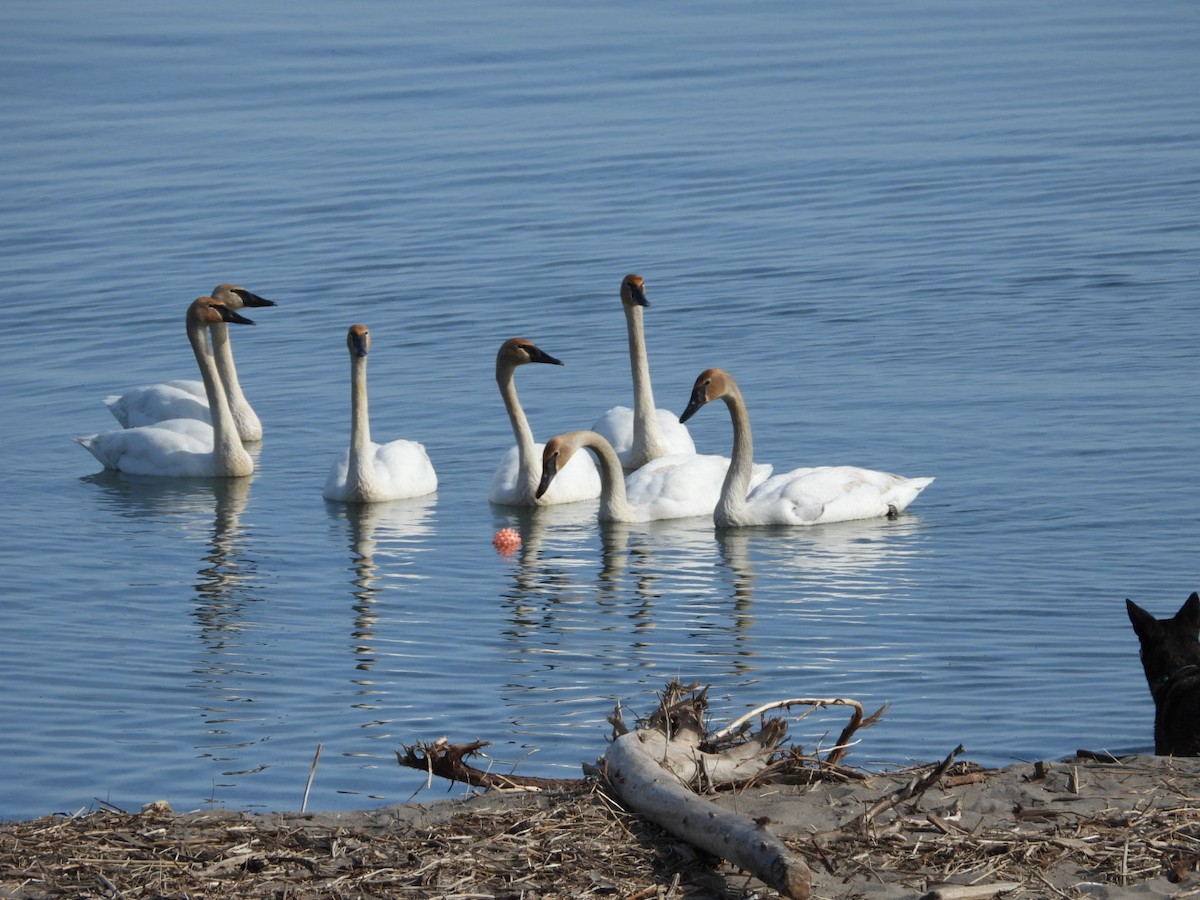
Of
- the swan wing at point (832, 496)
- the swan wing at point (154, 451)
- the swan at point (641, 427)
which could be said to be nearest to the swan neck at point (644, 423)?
the swan at point (641, 427)

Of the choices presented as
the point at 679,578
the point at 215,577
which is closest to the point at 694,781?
the point at 679,578

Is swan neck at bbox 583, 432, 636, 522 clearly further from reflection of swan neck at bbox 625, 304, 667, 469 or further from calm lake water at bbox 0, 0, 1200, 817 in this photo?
reflection of swan neck at bbox 625, 304, 667, 469

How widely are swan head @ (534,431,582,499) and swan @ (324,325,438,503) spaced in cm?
91

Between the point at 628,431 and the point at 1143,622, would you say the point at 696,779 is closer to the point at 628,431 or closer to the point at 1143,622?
the point at 1143,622

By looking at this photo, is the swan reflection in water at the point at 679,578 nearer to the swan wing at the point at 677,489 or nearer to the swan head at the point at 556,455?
the swan wing at the point at 677,489

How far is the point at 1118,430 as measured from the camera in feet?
44.3

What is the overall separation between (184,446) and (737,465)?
4489 mm

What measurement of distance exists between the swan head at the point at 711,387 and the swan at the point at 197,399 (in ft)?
12.7

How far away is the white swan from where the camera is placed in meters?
13.1

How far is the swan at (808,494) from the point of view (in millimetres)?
12125

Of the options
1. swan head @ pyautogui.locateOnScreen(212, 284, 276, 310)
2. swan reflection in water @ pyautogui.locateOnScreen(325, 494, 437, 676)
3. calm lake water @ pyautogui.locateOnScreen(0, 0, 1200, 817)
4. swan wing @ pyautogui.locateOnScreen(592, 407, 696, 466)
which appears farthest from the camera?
swan head @ pyautogui.locateOnScreen(212, 284, 276, 310)

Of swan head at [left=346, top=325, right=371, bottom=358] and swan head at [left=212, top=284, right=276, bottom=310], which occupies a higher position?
swan head at [left=212, top=284, right=276, bottom=310]

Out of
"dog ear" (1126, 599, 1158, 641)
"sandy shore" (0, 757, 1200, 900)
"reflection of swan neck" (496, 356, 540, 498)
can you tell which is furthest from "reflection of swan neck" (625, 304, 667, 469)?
"sandy shore" (0, 757, 1200, 900)

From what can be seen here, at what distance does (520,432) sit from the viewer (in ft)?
44.0
